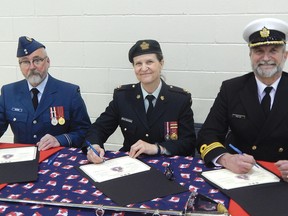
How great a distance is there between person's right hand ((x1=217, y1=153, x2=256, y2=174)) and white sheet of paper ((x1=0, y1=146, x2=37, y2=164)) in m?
0.87

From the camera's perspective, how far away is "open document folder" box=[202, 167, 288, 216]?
109cm

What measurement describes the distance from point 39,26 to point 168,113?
1.46 m

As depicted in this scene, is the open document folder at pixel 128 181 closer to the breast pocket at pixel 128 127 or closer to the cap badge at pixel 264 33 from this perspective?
the breast pocket at pixel 128 127

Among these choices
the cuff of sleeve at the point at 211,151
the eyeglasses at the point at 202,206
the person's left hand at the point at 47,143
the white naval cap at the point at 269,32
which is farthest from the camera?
the person's left hand at the point at 47,143

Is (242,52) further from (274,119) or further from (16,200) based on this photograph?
(16,200)

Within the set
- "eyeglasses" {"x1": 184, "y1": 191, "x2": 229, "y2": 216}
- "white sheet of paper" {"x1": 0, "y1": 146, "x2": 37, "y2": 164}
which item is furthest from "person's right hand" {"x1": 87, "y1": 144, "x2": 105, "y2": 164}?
"eyeglasses" {"x1": 184, "y1": 191, "x2": 229, "y2": 216}

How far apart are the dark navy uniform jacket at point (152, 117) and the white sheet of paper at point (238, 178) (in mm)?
517

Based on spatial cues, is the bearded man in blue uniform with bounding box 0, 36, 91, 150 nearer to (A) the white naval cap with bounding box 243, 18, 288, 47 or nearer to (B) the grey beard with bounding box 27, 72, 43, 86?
(B) the grey beard with bounding box 27, 72, 43, 86

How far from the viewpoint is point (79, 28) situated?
8.89ft

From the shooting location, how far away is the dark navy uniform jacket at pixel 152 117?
197 centimetres

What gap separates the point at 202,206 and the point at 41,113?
A: 1.29 metres

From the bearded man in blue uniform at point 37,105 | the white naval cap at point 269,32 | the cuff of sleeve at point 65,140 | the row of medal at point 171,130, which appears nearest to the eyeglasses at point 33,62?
the bearded man in blue uniform at point 37,105

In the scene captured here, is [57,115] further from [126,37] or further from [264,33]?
[264,33]

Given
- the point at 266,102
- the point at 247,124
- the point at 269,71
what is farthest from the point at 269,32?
the point at 247,124
